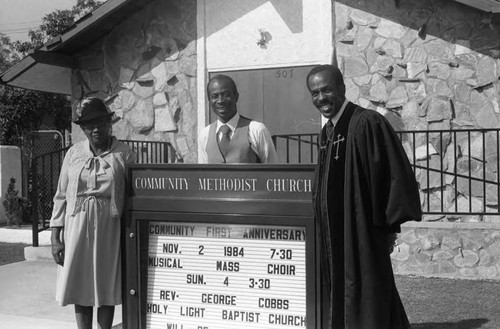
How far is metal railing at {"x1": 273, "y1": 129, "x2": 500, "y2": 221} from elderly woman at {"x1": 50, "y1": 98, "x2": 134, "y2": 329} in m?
4.60

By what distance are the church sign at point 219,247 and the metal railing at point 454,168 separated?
4573mm

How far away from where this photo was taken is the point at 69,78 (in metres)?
11.5

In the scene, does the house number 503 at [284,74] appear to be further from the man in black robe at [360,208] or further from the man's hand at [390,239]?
the man's hand at [390,239]

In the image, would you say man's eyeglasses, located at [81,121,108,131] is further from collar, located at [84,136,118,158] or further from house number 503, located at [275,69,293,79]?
house number 503, located at [275,69,293,79]

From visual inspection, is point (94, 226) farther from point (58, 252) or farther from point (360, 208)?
point (360, 208)

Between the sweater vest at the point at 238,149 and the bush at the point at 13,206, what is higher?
the sweater vest at the point at 238,149

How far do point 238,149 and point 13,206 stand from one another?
31.3 feet

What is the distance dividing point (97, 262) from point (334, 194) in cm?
165

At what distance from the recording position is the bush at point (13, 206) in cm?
1294

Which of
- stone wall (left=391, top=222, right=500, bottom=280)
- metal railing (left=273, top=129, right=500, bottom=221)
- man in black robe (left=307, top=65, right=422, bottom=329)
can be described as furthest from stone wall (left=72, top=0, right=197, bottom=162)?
man in black robe (left=307, top=65, right=422, bottom=329)

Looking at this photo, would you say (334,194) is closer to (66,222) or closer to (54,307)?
(66,222)

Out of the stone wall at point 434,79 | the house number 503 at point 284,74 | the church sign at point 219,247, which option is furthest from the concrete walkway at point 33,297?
the stone wall at point 434,79

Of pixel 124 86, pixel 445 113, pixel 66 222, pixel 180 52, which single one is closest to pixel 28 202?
pixel 124 86

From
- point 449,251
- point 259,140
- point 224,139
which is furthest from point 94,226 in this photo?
point 449,251
